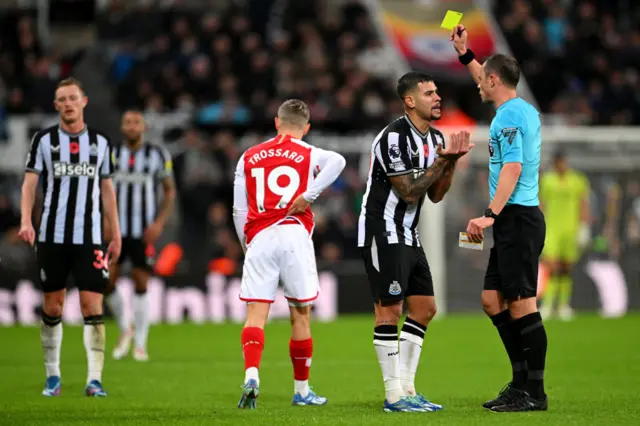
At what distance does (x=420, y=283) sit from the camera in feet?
26.4

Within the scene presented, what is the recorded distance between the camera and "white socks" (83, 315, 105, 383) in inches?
359

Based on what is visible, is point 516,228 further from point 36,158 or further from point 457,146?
point 36,158

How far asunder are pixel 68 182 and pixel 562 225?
10.4 meters

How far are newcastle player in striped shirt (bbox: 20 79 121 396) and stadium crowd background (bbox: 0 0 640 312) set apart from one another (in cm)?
812

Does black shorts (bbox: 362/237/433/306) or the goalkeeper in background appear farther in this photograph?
the goalkeeper in background

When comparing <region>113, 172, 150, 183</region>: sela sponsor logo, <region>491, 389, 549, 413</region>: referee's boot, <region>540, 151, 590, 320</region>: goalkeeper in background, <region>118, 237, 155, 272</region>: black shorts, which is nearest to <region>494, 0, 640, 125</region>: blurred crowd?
<region>540, 151, 590, 320</region>: goalkeeper in background

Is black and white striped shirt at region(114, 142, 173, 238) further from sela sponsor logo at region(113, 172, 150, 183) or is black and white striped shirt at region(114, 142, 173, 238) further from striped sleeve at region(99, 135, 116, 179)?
striped sleeve at region(99, 135, 116, 179)

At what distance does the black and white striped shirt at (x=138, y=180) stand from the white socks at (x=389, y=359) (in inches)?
204

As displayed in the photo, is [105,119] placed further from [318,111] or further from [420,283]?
[420,283]

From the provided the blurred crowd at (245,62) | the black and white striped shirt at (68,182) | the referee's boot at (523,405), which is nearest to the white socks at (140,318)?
the black and white striped shirt at (68,182)

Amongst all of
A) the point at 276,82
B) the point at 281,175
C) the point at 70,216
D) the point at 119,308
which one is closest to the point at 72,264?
the point at 70,216

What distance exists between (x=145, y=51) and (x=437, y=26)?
6174mm

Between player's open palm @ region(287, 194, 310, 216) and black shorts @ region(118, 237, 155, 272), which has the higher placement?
player's open palm @ region(287, 194, 310, 216)

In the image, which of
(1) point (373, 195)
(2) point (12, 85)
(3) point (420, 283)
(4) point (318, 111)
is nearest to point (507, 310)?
(3) point (420, 283)
